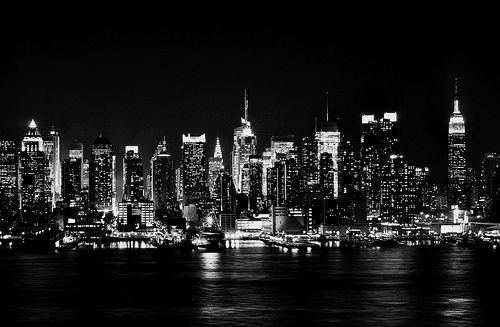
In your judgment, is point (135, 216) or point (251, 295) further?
point (135, 216)

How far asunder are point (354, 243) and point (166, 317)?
357 feet

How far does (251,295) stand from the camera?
57688mm

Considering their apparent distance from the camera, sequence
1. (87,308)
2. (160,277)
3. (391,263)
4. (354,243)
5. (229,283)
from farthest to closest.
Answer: (354,243), (391,263), (160,277), (229,283), (87,308)

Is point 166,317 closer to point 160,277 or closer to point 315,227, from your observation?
point 160,277

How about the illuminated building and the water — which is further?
the illuminated building

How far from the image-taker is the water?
46781mm

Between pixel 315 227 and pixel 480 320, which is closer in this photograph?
pixel 480 320

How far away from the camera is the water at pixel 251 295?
46781 mm

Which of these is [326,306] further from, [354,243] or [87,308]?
[354,243]

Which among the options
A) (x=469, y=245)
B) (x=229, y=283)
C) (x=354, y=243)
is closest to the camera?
(x=229, y=283)

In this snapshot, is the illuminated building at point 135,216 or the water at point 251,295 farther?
the illuminated building at point 135,216

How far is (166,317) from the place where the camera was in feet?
155

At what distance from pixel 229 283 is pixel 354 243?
89640 millimetres

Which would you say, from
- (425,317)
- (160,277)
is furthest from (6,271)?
(425,317)
